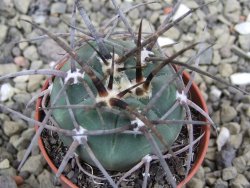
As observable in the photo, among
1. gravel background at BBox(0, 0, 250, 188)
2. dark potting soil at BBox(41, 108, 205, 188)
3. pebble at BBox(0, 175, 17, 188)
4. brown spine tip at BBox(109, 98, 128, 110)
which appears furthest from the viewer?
gravel background at BBox(0, 0, 250, 188)

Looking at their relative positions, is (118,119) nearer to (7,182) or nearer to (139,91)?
(139,91)

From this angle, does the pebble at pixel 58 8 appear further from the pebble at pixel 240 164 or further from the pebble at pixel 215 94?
the pebble at pixel 240 164

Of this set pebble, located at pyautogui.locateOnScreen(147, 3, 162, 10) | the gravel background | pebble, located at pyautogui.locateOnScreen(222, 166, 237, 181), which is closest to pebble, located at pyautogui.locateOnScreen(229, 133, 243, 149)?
the gravel background

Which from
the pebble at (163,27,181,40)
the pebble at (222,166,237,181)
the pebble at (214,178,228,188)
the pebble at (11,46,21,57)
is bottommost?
the pebble at (214,178,228,188)

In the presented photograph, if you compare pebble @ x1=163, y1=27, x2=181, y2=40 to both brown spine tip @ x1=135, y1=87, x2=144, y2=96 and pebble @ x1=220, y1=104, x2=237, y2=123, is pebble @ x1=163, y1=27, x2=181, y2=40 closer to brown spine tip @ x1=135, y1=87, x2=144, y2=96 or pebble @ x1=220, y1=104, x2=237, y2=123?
pebble @ x1=220, y1=104, x2=237, y2=123

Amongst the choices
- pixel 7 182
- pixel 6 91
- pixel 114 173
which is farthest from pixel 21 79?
pixel 114 173

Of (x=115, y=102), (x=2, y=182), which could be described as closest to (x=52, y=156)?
(x=2, y=182)

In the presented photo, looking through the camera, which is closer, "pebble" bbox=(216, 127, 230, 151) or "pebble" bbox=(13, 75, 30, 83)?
"pebble" bbox=(216, 127, 230, 151)
